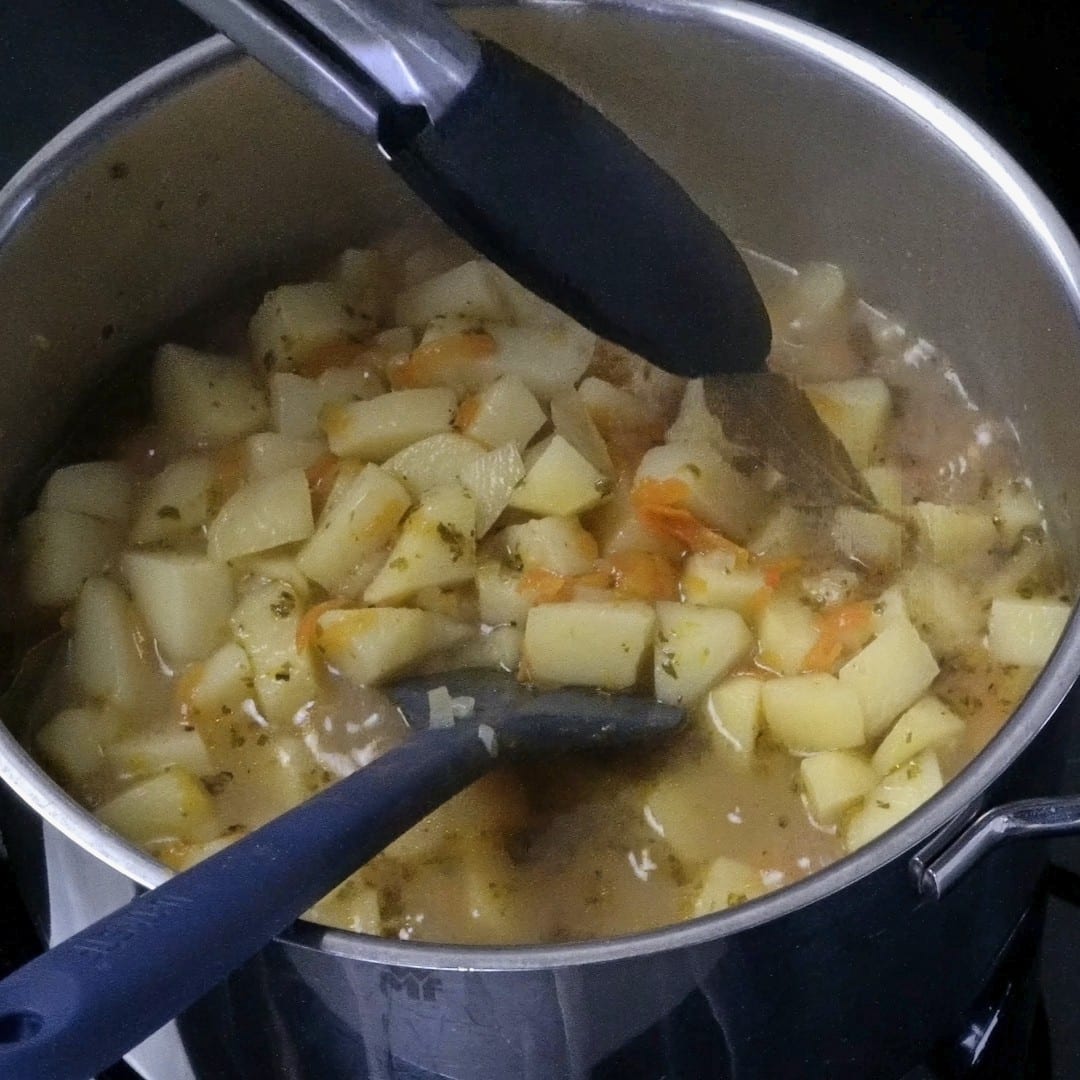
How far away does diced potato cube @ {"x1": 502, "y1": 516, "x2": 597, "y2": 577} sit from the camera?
1.38 m

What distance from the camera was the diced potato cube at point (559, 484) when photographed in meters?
1.40

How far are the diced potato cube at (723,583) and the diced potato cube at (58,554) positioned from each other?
2.07ft

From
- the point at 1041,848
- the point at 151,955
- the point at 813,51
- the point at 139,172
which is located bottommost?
the point at 1041,848

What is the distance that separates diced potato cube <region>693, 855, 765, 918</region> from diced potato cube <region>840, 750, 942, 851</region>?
95 millimetres

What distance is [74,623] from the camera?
139 cm

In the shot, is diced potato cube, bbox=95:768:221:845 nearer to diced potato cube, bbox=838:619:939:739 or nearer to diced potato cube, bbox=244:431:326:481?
diced potato cube, bbox=244:431:326:481

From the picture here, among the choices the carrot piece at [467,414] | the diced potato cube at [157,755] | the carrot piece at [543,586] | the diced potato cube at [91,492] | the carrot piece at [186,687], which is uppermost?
the carrot piece at [467,414]

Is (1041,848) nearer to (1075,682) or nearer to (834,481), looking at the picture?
(1075,682)

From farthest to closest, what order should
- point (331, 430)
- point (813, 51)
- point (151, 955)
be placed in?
1. point (331, 430)
2. point (813, 51)
3. point (151, 955)

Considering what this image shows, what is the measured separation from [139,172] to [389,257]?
0.38m

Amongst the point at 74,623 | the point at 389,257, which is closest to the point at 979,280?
the point at 389,257

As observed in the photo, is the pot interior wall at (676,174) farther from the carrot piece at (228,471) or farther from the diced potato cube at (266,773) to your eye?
the diced potato cube at (266,773)

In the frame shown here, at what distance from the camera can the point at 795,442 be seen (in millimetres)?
1460

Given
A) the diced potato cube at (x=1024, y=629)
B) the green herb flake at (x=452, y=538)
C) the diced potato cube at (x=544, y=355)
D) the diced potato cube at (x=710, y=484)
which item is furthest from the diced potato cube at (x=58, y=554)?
the diced potato cube at (x=1024, y=629)
